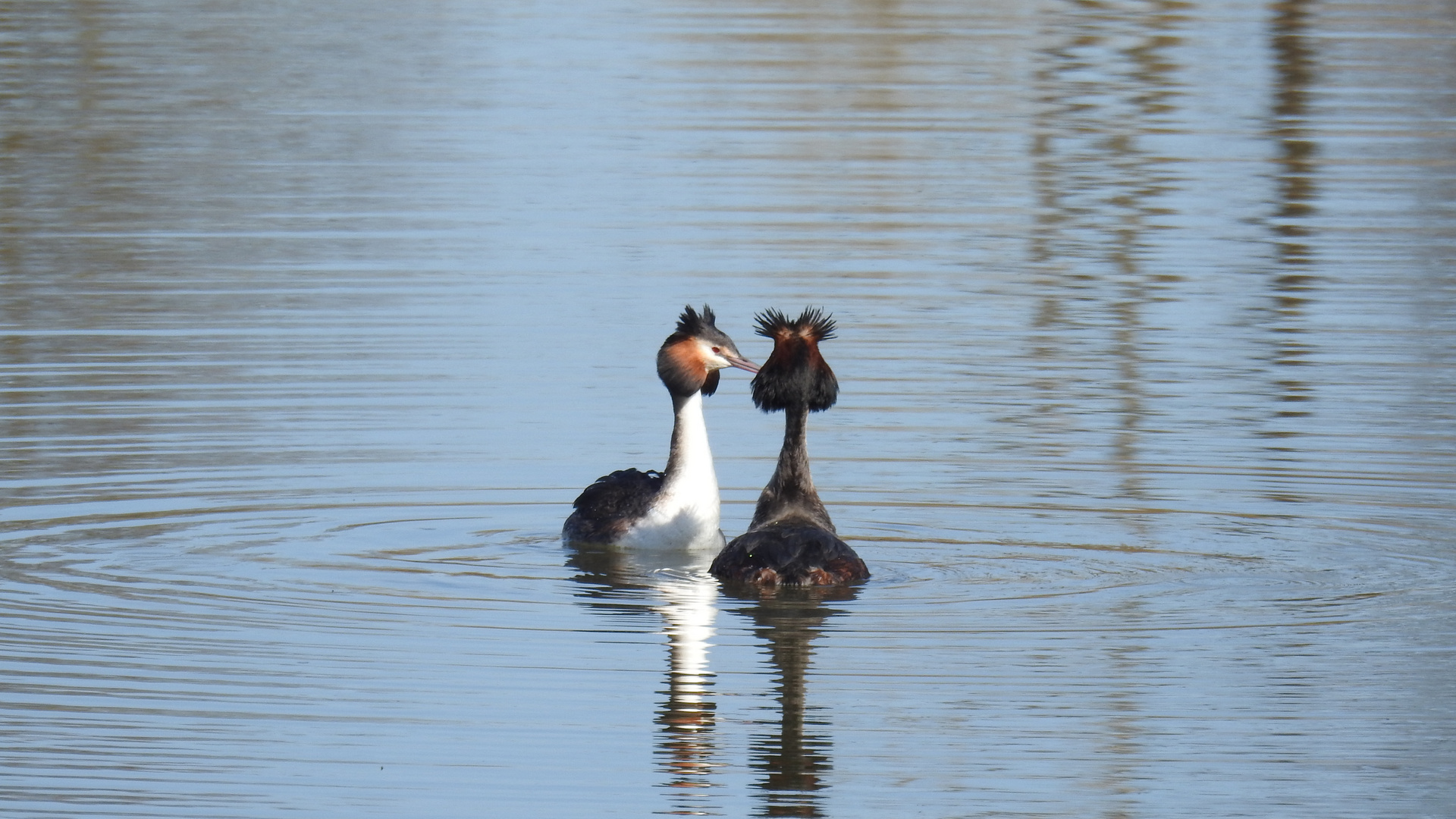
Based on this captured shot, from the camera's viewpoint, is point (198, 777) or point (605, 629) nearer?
point (198, 777)

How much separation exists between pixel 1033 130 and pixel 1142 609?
14.6 metres

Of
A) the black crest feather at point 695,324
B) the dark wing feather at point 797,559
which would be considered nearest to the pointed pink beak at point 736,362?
the black crest feather at point 695,324

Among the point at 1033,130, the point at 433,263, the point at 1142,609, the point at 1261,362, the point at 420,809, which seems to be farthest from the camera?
the point at 1033,130

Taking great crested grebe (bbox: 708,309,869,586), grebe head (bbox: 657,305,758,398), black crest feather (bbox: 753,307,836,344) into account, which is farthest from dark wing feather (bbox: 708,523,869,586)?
grebe head (bbox: 657,305,758,398)

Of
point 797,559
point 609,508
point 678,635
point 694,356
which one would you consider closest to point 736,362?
point 694,356

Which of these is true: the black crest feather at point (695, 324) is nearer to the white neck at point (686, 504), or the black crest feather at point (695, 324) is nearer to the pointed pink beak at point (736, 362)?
the pointed pink beak at point (736, 362)

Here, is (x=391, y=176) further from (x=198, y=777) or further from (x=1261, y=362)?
(x=198, y=777)

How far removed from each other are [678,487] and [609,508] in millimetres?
366

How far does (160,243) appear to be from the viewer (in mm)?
19516

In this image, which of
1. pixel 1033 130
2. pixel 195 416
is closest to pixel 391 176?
pixel 1033 130

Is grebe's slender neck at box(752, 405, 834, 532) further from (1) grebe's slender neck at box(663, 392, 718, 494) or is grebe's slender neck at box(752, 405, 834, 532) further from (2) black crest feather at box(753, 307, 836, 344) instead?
(1) grebe's slender neck at box(663, 392, 718, 494)

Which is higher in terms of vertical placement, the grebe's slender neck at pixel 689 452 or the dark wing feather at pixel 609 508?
the grebe's slender neck at pixel 689 452

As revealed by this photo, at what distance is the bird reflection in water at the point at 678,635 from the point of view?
8.15m

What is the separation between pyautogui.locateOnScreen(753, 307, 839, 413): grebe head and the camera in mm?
10945
